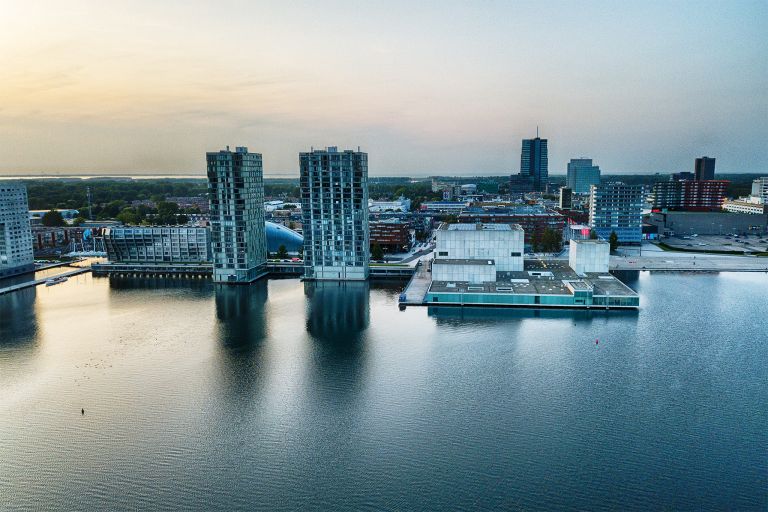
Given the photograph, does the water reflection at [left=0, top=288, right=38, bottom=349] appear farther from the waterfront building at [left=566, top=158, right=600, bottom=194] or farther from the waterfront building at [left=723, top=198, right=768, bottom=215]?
the waterfront building at [left=566, top=158, right=600, bottom=194]

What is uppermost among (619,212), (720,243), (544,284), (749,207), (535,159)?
(535,159)

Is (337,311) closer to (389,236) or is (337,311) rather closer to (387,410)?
(387,410)

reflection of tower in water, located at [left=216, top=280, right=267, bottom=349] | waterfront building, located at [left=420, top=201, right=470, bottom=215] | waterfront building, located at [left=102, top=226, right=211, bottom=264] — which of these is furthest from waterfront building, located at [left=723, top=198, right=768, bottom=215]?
waterfront building, located at [left=102, top=226, right=211, bottom=264]

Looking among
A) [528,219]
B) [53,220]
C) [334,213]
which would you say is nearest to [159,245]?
[334,213]

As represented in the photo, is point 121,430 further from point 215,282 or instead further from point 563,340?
point 215,282

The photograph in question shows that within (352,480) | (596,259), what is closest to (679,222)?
(596,259)

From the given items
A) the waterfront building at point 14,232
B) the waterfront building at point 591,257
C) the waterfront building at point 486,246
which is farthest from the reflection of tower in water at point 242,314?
the waterfront building at point 591,257
